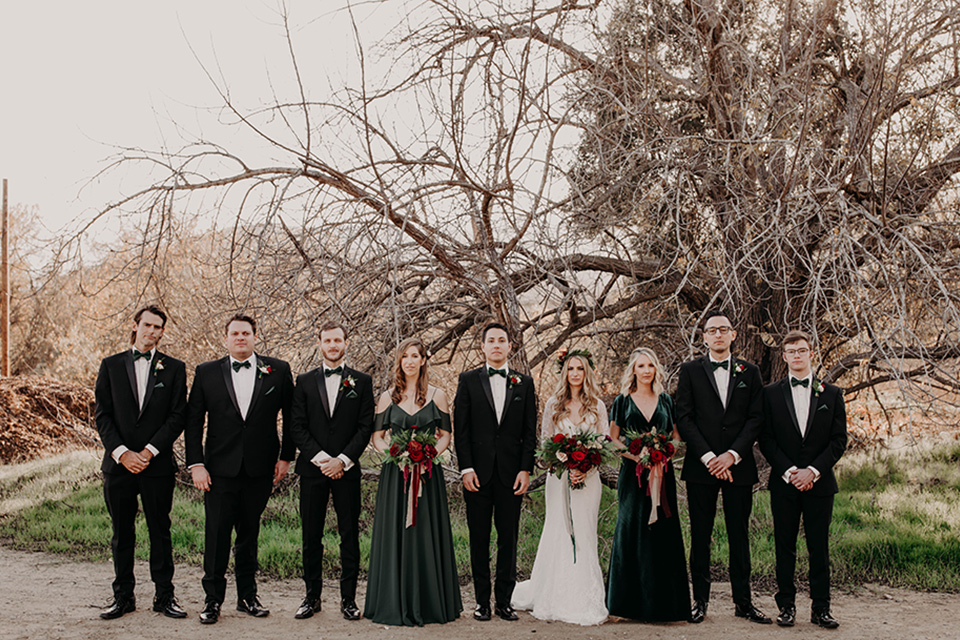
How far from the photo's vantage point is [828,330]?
8.73 meters

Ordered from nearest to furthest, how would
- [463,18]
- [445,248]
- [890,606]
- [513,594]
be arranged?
[513,594] < [890,606] < [445,248] < [463,18]

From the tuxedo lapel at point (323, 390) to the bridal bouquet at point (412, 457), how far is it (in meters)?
0.51

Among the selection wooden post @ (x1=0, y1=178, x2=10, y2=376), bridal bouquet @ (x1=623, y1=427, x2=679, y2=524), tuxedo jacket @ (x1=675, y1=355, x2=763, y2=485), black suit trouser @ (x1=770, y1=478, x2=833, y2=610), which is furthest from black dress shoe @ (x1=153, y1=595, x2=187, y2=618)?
wooden post @ (x1=0, y1=178, x2=10, y2=376)

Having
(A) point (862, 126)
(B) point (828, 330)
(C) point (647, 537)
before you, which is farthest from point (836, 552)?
(A) point (862, 126)

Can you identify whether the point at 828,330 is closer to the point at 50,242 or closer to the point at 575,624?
the point at 575,624

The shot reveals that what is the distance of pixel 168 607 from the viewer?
5.45 meters

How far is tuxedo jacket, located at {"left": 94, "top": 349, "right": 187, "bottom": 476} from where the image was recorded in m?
5.39

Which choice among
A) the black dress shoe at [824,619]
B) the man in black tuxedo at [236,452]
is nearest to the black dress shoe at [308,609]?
the man in black tuxedo at [236,452]

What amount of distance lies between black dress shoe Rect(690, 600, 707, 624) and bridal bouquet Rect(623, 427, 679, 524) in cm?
66

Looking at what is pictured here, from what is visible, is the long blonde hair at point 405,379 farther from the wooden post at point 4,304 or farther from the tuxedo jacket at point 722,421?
the wooden post at point 4,304

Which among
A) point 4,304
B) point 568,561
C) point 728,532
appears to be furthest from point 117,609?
point 4,304

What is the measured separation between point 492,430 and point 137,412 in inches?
95.9

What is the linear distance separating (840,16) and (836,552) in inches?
237

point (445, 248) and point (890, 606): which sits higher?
point (445, 248)
